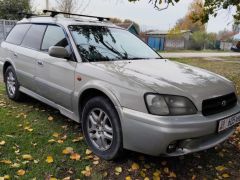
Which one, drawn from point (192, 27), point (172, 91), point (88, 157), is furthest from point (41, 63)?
point (192, 27)

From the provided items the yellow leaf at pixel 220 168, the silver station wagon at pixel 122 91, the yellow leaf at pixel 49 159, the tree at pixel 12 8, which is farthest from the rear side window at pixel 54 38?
the tree at pixel 12 8

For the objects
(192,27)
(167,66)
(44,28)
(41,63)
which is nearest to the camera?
(167,66)

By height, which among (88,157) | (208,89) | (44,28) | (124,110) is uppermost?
(44,28)

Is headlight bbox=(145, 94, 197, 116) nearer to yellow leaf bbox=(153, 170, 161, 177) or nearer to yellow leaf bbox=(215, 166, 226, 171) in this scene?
yellow leaf bbox=(153, 170, 161, 177)

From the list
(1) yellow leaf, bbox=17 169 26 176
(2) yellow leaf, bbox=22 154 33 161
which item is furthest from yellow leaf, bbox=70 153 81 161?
(1) yellow leaf, bbox=17 169 26 176

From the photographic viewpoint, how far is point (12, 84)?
6.36m

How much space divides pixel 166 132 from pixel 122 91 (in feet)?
2.29

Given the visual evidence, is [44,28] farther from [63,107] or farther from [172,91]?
[172,91]

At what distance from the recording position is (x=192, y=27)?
77125 mm

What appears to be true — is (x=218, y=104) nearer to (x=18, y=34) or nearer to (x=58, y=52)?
(x=58, y=52)

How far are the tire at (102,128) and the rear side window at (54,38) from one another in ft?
3.80

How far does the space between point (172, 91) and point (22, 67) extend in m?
3.22

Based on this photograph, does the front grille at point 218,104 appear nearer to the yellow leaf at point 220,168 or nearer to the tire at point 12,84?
the yellow leaf at point 220,168

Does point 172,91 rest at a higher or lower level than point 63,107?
higher
